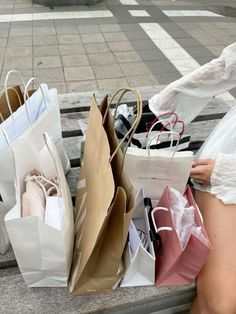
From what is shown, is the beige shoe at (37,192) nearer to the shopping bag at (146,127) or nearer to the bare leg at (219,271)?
the shopping bag at (146,127)

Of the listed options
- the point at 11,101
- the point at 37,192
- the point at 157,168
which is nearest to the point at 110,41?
the point at 11,101

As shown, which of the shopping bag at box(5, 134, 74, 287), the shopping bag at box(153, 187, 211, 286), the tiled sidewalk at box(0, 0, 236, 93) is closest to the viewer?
the shopping bag at box(5, 134, 74, 287)

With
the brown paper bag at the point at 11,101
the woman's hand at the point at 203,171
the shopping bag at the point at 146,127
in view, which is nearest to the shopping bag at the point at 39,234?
the brown paper bag at the point at 11,101

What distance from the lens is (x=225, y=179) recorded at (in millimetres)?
1284

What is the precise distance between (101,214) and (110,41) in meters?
3.82

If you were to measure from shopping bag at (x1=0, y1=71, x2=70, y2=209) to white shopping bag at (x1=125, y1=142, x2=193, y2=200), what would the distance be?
11.8 inches

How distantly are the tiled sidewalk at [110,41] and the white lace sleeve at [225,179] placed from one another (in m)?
2.13

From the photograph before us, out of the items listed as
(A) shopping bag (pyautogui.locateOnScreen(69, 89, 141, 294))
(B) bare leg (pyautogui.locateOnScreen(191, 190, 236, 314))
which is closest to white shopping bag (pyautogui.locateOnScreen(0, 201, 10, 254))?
(A) shopping bag (pyautogui.locateOnScreen(69, 89, 141, 294))

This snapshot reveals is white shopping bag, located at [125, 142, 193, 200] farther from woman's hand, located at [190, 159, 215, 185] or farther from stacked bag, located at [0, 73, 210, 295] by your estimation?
woman's hand, located at [190, 159, 215, 185]

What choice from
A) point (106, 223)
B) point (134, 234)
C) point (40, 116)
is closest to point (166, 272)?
point (134, 234)

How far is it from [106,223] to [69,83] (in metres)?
2.63

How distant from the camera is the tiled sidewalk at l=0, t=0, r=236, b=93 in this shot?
349 cm

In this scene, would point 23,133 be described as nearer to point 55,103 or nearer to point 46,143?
point 46,143

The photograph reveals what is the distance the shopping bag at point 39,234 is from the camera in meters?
0.85
